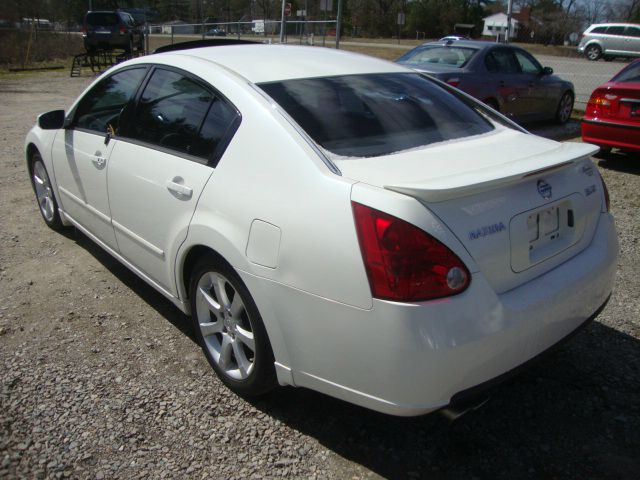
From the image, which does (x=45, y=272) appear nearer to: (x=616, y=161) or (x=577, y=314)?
(x=577, y=314)

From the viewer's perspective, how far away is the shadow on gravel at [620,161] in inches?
293

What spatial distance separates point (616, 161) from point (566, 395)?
605cm

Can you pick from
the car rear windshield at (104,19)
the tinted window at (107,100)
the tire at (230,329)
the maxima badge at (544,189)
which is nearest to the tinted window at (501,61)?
the tinted window at (107,100)

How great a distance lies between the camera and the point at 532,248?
2361mm

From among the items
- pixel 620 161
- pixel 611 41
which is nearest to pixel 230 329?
pixel 620 161

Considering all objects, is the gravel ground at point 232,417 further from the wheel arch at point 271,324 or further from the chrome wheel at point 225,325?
the wheel arch at point 271,324

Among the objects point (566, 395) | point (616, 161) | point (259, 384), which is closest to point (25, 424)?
point (259, 384)

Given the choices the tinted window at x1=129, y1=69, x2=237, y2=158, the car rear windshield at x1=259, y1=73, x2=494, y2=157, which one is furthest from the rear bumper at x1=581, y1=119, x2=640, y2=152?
the tinted window at x1=129, y1=69, x2=237, y2=158

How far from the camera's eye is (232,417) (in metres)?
2.70

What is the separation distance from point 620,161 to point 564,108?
337 cm

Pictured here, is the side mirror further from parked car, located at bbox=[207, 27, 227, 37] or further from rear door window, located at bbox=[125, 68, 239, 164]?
parked car, located at bbox=[207, 27, 227, 37]

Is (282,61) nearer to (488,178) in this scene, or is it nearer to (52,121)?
(488,178)

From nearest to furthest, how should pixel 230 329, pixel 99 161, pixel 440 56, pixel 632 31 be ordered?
pixel 230 329 → pixel 99 161 → pixel 440 56 → pixel 632 31

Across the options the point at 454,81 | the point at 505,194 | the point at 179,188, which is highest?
the point at 454,81
